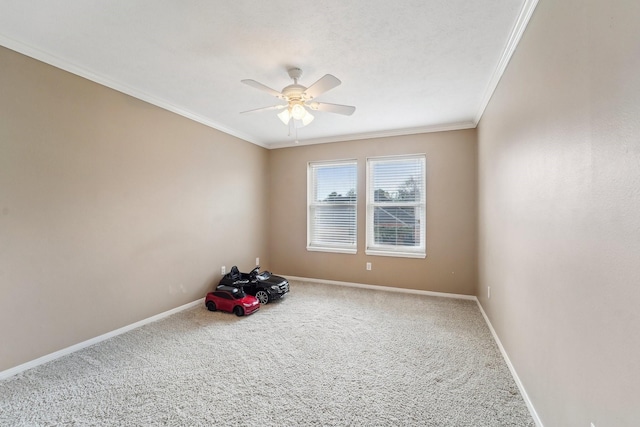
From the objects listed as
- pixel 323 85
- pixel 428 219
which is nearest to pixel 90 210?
pixel 323 85

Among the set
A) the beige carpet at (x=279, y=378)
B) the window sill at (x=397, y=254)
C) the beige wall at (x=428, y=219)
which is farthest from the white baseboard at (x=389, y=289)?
the beige carpet at (x=279, y=378)

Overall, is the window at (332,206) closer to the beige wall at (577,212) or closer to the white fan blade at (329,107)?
the white fan blade at (329,107)

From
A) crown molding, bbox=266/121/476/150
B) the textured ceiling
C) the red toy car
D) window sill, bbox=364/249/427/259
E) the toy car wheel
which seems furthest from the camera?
window sill, bbox=364/249/427/259

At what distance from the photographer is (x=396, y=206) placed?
4.34 metres

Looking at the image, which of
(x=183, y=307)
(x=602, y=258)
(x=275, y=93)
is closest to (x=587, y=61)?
(x=602, y=258)

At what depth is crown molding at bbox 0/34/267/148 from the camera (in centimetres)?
208

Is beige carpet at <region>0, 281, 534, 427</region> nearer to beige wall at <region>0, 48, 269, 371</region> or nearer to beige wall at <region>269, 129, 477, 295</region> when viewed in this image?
beige wall at <region>0, 48, 269, 371</region>

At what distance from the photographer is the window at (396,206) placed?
421cm

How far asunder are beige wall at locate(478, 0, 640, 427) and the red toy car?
8.65 feet

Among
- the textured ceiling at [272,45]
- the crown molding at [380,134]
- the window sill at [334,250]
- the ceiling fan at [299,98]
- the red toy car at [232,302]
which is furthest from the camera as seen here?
the window sill at [334,250]

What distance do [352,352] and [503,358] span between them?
126 cm

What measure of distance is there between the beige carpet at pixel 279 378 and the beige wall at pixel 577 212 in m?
0.43

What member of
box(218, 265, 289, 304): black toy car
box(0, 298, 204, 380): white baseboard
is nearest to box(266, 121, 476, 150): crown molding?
box(218, 265, 289, 304): black toy car

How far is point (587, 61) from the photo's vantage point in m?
1.11
